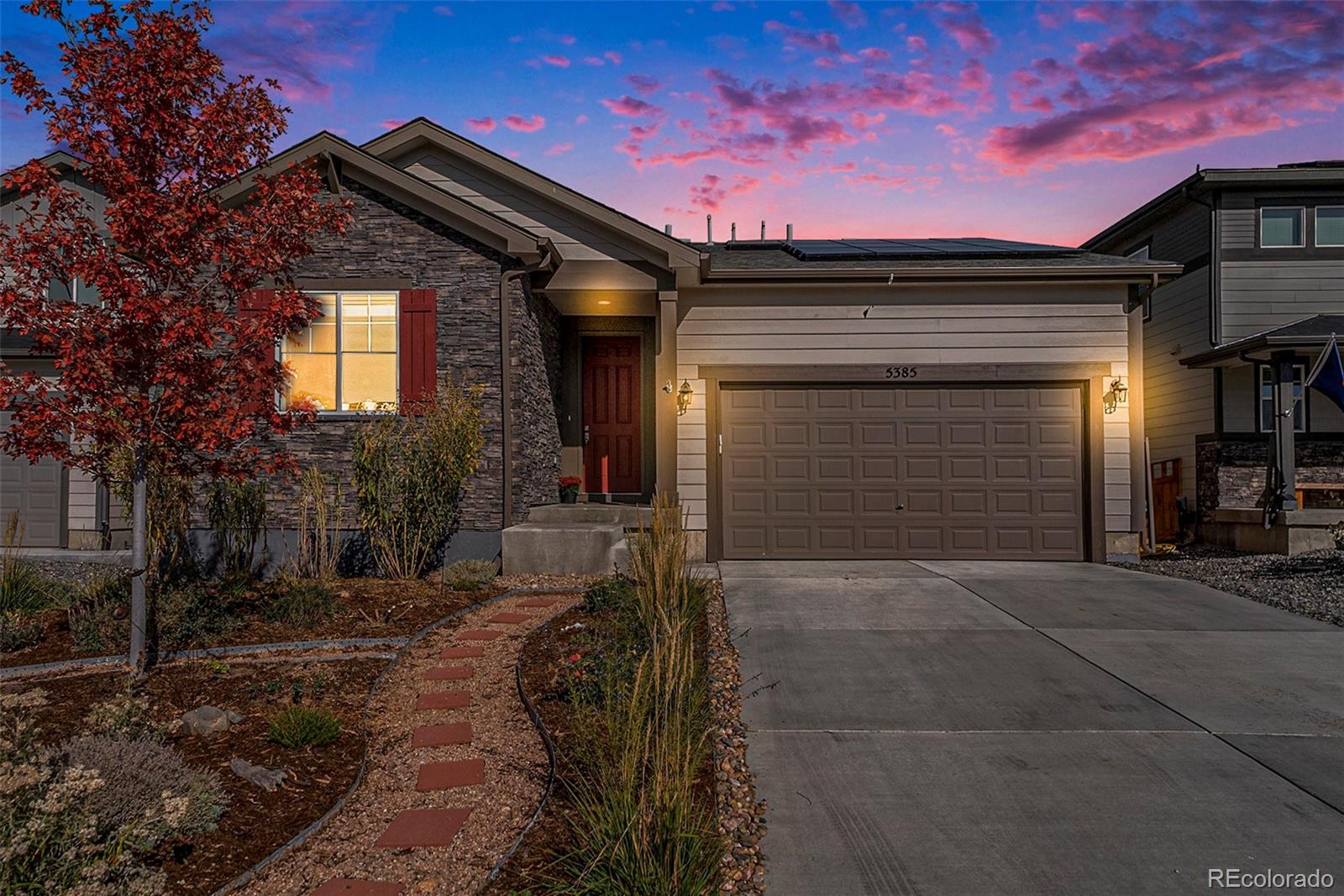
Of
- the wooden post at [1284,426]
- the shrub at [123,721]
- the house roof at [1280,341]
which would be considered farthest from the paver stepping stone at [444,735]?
the house roof at [1280,341]

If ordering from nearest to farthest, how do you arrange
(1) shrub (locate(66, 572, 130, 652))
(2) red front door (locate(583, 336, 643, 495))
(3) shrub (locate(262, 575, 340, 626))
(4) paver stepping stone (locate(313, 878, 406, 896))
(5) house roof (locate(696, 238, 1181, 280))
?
(4) paver stepping stone (locate(313, 878, 406, 896)) < (1) shrub (locate(66, 572, 130, 652)) < (3) shrub (locate(262, 575, 340, 626)) < (5) house roof (locate(696, 238, 1181, 280)) < (2) red front door (locate(583, 336, 643, 495))

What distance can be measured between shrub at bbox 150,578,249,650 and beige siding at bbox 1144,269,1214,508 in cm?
1551

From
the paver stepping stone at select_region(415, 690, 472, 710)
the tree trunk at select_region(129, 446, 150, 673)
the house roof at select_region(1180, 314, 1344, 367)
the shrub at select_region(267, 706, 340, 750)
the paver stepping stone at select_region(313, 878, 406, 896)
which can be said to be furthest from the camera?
the house roof at select_region(1180, 314, 1344, 367)

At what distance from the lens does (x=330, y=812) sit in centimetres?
334

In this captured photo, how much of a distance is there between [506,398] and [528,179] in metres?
3.12

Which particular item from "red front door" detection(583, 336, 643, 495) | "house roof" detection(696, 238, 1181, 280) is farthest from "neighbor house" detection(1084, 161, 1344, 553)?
"red front door" detection(583, 336, 643, 495)

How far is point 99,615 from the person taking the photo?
5.82 meters

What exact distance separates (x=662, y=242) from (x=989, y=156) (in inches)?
256

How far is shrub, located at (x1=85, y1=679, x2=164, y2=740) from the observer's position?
147 inches

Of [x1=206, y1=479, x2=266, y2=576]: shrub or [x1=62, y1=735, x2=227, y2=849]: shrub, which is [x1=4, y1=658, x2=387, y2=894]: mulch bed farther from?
[x1=206, y1=479, x2=266, y2=576]: shrub

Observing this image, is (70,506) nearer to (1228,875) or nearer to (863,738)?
(863,738)

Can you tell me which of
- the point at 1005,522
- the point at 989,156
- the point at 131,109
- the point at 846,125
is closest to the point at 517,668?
the point at 131,109

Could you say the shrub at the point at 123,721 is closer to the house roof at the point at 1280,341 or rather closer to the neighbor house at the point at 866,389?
the neighbor house at the point at 866,389

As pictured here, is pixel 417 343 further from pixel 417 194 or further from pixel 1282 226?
pixel 1282 226
